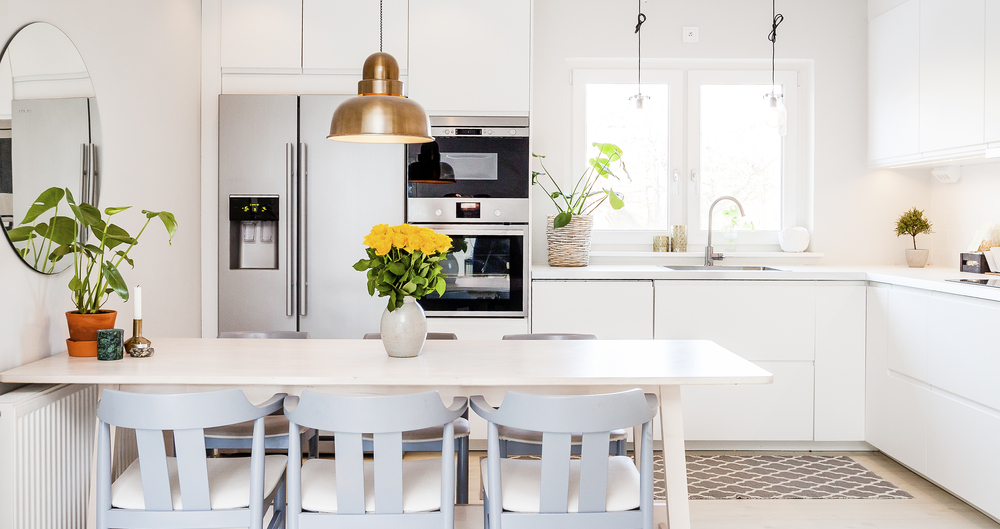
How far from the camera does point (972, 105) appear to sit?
3.20m

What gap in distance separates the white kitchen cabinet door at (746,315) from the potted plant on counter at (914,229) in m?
0.81

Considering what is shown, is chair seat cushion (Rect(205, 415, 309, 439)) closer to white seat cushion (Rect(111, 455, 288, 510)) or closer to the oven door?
white seat cushion (Rect(111, 455, 288, 510))

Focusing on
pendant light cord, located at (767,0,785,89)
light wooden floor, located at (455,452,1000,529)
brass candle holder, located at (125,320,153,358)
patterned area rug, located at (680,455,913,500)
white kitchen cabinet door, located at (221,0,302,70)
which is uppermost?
pendant light cord, located at (767,0,785,89)

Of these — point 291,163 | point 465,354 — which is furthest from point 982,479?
point 291,163

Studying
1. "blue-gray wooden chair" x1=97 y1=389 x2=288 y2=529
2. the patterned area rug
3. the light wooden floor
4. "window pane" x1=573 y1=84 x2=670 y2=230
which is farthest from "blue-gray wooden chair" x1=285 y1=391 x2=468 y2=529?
"window pane" x1=573 y1=84 x2=670 y2=230

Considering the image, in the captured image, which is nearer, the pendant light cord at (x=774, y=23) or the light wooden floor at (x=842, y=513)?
the light wooden floor at (x=842, y=513)

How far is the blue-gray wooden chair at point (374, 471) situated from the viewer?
5.67 feet

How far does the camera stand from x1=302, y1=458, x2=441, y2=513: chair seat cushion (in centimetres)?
185

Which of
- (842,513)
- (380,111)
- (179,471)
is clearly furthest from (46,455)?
(842,513)

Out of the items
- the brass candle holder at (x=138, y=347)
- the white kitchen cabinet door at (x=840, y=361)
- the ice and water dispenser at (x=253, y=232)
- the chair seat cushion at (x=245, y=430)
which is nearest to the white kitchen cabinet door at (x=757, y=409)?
the white kitchen cabinet door at (x=840, y=361)

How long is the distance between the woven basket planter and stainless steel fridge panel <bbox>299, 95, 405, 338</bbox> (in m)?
0.88

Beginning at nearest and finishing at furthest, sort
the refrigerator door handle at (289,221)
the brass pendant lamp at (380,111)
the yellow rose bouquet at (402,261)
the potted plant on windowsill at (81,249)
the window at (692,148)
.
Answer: the brass pendant lamp at (380,111)
the yellow rose bouquet at (402,261)
the potted plant on windowsill at (81,249)
the refrigerator door handle at (289,221)
the window at (692,148)

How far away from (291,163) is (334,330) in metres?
0.86

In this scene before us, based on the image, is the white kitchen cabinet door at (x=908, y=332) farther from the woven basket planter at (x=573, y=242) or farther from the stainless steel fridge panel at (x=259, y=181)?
the stainless steel fridge panel at (x=259, y=181)
